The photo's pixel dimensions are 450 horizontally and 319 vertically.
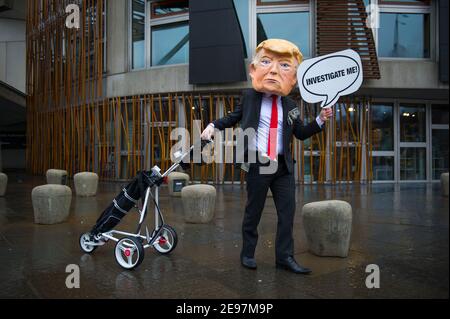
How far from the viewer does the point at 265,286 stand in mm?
3812

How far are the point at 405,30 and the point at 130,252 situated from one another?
1465 centimetres

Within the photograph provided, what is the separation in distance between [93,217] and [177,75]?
8515mm

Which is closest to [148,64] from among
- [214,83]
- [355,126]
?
[214,83]

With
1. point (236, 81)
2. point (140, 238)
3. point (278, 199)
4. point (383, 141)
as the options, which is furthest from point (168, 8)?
point (278, 199)

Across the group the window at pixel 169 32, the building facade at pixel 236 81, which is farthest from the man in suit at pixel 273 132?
the window at pixel 169 32

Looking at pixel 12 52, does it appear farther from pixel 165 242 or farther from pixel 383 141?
pixel 165 242

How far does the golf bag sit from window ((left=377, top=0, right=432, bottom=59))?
13055 mm

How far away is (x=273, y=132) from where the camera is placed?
14.0 feet

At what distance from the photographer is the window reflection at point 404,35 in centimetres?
1514

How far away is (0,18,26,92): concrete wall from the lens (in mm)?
30344

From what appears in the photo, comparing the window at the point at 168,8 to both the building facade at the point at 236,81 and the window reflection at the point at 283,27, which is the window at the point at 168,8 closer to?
the building facade at the point at 236,81

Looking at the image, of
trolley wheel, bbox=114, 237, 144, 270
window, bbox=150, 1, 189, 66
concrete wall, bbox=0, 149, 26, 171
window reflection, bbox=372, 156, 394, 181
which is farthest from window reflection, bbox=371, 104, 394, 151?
concrete wall, bbox=0, 149, 26, 171

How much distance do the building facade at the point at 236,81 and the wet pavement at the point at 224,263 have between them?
7584 mm

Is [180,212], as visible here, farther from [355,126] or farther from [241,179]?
[355,126]
